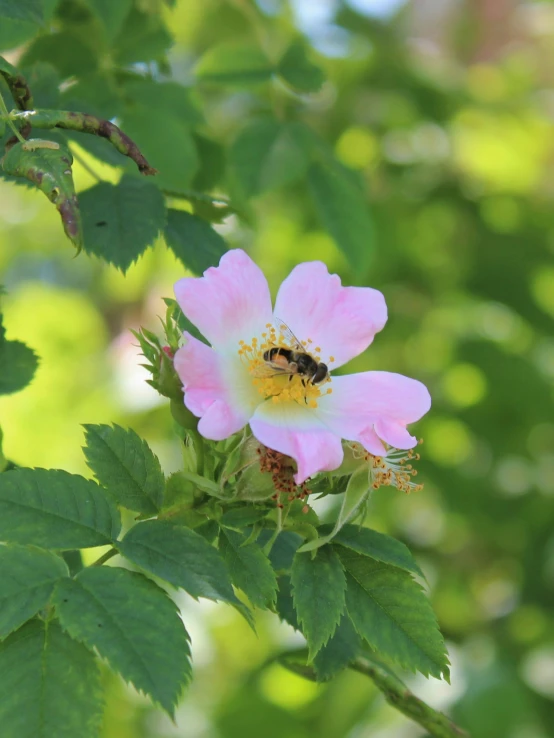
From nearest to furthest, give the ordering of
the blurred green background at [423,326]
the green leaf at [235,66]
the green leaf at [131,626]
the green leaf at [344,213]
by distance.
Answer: the green leaf at [131,626] → the green leaf at [344,213] → the green leaf at [235,66] → the blurred green background at [423,326]

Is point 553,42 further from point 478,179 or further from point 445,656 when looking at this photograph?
point 445,656

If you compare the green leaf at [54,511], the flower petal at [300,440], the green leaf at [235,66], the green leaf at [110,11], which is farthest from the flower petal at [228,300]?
the green leaf at [235,66]

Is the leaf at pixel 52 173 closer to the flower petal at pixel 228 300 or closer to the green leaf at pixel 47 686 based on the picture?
the flower petal at pixel 228 300

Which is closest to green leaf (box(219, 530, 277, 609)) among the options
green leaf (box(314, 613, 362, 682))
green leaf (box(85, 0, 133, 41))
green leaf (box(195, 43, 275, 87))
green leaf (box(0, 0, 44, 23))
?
green leaf (box(314, 613, 362, 682))

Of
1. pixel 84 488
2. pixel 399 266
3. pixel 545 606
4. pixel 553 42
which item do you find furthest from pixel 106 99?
pixel 553 42

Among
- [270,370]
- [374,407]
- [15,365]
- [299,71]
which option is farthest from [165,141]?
[374,407]

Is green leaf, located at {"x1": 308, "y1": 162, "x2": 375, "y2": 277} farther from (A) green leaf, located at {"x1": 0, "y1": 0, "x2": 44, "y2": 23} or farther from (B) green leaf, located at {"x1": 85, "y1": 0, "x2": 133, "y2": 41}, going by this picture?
(A) green leaf, located at {"x1": 0, "y1": 0, "x2": 44, "y2": 23}
